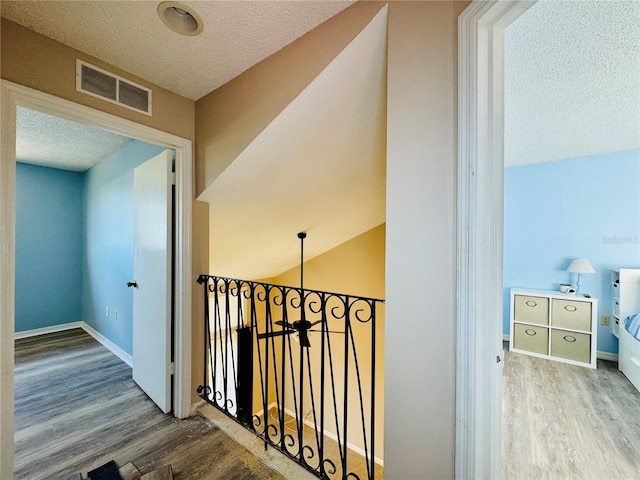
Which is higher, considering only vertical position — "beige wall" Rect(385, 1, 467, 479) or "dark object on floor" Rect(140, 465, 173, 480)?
"beige wall" Rect(385, 1, 467, 479)

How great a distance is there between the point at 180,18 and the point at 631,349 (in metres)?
4.64

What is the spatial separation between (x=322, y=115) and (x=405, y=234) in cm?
91

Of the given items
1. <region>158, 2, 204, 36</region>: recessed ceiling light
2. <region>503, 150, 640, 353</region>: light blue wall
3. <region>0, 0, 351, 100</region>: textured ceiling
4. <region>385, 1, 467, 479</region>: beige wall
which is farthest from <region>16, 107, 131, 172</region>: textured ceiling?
<region>503, 150, 640, 353</region>: light blue wall

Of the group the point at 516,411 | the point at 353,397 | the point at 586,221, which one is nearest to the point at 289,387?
the point at 353,397

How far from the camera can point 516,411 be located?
2268 mm

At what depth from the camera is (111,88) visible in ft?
5.11

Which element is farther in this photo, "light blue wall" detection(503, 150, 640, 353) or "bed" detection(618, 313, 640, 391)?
"light blue wall" detection(503, 150, 640, 353)

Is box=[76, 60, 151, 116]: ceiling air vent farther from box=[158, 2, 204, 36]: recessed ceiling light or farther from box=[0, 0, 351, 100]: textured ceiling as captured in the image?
box=[158, 2, 204, 36]: recessed ceiling light

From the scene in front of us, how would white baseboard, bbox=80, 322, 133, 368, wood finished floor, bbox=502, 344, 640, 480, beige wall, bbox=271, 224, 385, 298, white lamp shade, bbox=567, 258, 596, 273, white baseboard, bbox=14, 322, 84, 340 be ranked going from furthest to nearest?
beige wall, bbox=271, 224, 385, 298 → white baseboard, bbox=14, 322, 84, 340 → white lamp shade, bbox=567, 258, 596, 273 → white baseboard, bbox=80, 322, 133, 368 → wood finished floor, bbox=502, 344, 640, 480

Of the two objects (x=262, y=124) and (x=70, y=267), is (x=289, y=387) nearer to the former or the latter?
(x=70, y=267)

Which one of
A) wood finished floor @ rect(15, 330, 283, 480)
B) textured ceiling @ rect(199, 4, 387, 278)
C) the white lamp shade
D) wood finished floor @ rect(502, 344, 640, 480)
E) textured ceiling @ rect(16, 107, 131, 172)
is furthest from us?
the white lamp shade

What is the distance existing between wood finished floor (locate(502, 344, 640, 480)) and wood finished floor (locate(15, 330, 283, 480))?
5.76 ft

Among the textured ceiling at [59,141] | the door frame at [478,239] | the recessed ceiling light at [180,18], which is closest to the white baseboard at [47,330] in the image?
the textured ceiling at [59,141]

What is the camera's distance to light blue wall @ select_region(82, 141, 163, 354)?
284 centimetres
